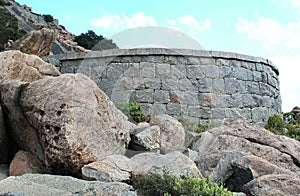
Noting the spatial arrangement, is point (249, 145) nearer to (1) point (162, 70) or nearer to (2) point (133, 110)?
(2) point (133, 110)

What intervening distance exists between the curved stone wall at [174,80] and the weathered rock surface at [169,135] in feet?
6.41

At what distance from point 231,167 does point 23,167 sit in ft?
6.90

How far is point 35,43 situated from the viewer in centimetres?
1020

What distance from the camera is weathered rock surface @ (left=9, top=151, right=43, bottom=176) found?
3955mm

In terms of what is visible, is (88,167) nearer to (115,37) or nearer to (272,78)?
(115,37)

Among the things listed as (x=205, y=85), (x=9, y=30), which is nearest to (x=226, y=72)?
(x=205, y=85)

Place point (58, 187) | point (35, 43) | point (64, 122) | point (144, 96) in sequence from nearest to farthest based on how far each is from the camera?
point (58, 187)
point (64, 122)
point (144, 96)
point (35, 43)

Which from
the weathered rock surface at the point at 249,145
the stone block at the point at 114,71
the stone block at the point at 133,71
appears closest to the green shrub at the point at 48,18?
the stone block at the point at 114,71

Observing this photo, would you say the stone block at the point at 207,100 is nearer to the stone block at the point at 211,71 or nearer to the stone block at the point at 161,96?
the stone block at the point at 211,71

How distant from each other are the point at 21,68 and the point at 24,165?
1.62 metres

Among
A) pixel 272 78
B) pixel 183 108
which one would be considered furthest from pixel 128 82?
pixel 272 78

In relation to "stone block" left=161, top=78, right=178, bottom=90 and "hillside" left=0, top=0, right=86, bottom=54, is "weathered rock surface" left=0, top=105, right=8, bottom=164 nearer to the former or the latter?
"stone block" left=161, top=78, right=178, bottom=90

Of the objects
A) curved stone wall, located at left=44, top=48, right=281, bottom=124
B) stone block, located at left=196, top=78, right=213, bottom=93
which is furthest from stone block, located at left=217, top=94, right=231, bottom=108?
stone block, located at left=196, top=78, right=213, bottom=93

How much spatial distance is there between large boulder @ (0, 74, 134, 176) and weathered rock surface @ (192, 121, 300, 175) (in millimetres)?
1147
